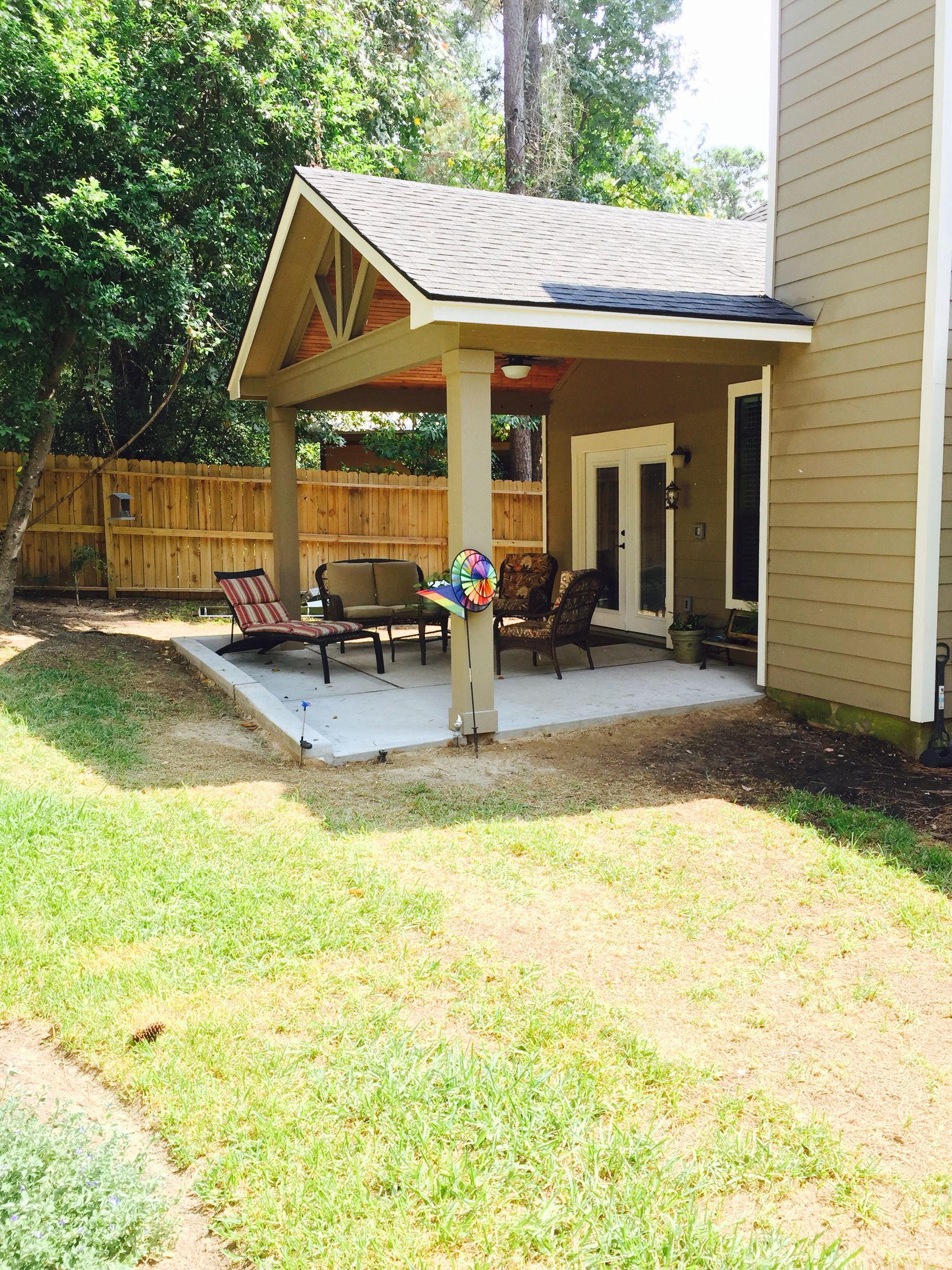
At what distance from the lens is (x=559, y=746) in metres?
6.64

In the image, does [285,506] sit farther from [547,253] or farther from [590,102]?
[590,102]

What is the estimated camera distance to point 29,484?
1072 centimetres

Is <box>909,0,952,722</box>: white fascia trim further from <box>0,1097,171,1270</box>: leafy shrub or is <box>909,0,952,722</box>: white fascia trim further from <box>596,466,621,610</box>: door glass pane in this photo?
<box>0,1097,171,1270</box>: leafy shrub

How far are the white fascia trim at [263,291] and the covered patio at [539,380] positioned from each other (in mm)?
25

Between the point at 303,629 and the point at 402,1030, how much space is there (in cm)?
575

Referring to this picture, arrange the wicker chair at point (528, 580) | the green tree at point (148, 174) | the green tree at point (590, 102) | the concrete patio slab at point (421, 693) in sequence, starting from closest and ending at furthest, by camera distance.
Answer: the concrete patio slab at point (421, 693) → the green tree at point (148, 174) → the wicker chair at point (528, 580) → the green tree at point (590, 102)

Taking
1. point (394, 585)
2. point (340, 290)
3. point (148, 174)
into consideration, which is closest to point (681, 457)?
point (394, 585)

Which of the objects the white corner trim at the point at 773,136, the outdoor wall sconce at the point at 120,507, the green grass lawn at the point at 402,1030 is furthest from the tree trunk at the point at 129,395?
the green grass lawn at the point at 402,1030

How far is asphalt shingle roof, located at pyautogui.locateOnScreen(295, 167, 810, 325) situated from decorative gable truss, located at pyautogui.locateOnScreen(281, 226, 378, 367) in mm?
466

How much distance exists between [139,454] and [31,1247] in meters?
14.2

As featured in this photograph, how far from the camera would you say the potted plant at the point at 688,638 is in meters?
9.00

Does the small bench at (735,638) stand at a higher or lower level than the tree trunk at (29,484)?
lower

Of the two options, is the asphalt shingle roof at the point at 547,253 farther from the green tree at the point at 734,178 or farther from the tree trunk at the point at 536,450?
the green tree at the point at 734,178

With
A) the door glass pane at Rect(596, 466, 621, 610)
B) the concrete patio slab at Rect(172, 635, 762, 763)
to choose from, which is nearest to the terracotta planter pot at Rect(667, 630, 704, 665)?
the concrete patio slab at Rect(172, 635, 762, 763)
